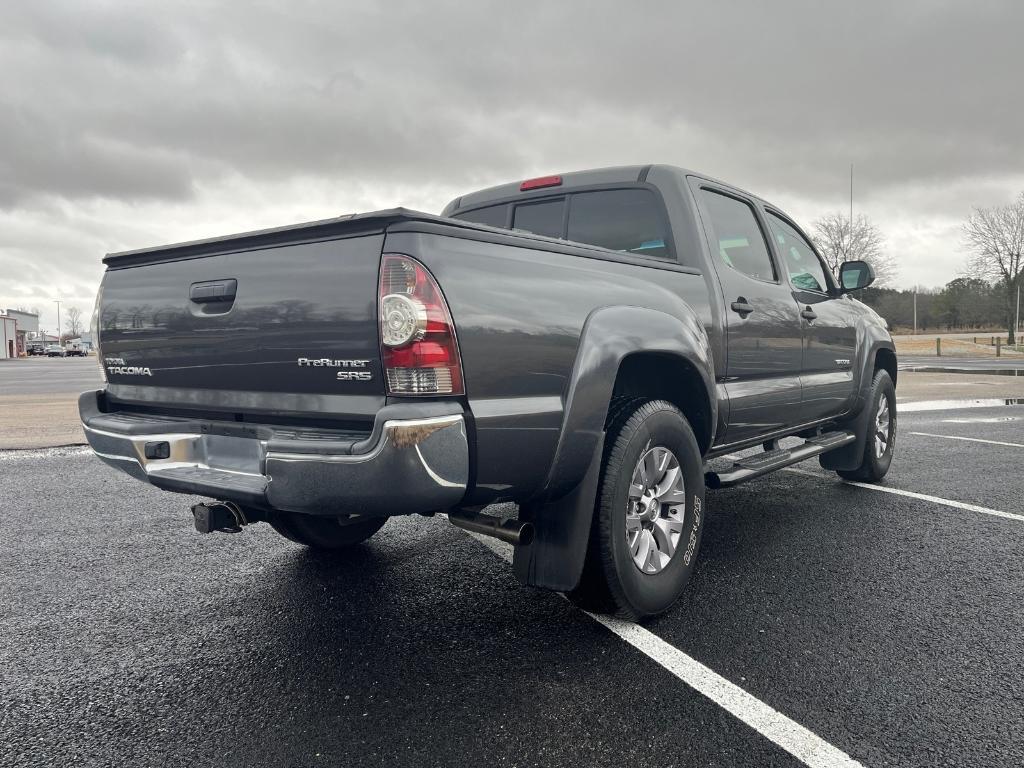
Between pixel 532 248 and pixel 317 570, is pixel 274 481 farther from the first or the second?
pixel 317 570

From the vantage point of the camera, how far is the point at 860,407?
217 inches

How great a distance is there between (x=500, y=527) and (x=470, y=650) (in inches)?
19.0

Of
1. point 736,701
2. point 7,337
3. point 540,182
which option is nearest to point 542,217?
point 540,182

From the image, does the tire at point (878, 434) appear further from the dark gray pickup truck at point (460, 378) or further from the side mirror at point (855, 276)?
the dark gray pickup truck at point (460, 378)

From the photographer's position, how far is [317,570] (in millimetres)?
3713

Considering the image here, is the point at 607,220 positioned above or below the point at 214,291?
above

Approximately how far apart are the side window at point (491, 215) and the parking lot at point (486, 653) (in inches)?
72.8

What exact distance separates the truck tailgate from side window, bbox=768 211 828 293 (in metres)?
3.15

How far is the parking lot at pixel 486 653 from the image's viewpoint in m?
2.18

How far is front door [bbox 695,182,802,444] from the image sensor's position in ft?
12.4

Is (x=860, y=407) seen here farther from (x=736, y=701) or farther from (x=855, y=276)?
(x=736, y=701)

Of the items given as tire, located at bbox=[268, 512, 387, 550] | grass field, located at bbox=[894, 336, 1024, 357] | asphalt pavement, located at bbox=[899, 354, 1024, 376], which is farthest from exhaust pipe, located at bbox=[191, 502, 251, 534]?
grass field, located at bbox=[894, 336, 1024, 357]

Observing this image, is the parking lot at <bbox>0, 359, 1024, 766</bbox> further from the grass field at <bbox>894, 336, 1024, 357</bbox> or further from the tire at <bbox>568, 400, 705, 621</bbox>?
the grass field at <bbox>894, 336, 1024, 357</bbox>

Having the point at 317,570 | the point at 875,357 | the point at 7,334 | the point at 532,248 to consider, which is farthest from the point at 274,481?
the point at 7,334
